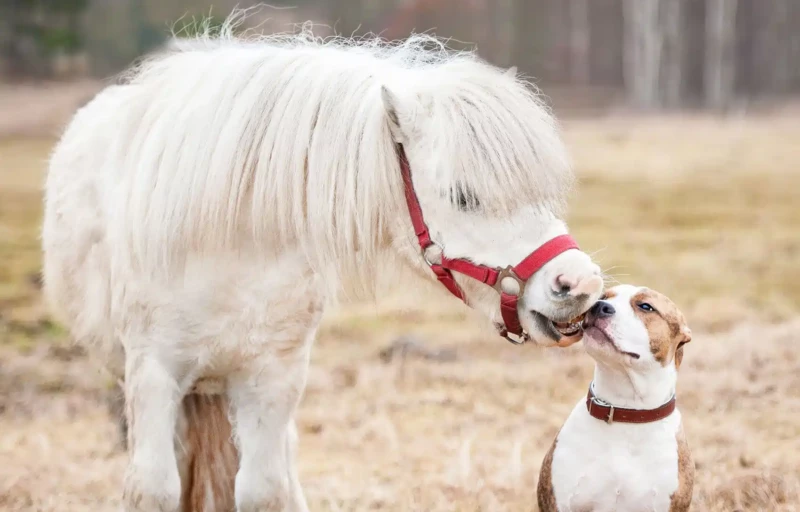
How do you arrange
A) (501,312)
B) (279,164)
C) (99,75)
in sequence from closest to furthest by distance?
(501,312)
(279,164)
(99,75)

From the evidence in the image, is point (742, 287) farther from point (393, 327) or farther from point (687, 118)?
point (687, 118)

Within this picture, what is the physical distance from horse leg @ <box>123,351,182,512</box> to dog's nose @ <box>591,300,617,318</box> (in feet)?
4.39

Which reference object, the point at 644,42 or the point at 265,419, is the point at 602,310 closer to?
the point at 265,419

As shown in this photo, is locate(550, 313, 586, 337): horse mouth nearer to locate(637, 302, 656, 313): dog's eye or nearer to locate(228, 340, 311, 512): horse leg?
locate(637, 302, 656, 313): dog's eye

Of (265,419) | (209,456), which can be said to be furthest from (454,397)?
(265,419)

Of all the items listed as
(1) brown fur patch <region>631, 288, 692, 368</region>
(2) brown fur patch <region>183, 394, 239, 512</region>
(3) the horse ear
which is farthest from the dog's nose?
(2) brown fur patch <region>183, 394, 239, 512</region>

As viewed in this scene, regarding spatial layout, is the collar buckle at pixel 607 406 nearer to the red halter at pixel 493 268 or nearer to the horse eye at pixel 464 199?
the red halter at pixel 493 268

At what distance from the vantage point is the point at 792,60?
19688mm

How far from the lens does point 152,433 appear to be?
281 cm

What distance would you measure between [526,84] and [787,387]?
3.35 metres

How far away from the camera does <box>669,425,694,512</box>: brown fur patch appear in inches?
116

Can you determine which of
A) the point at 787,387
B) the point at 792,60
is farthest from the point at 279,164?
the point at 792,60

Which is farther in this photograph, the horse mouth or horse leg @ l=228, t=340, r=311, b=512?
horse leg @ l=228, t=340, r=311, b=512

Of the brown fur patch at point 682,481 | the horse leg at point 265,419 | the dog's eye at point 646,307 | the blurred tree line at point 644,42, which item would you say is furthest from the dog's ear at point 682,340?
the blurred tree line at point 644,42
